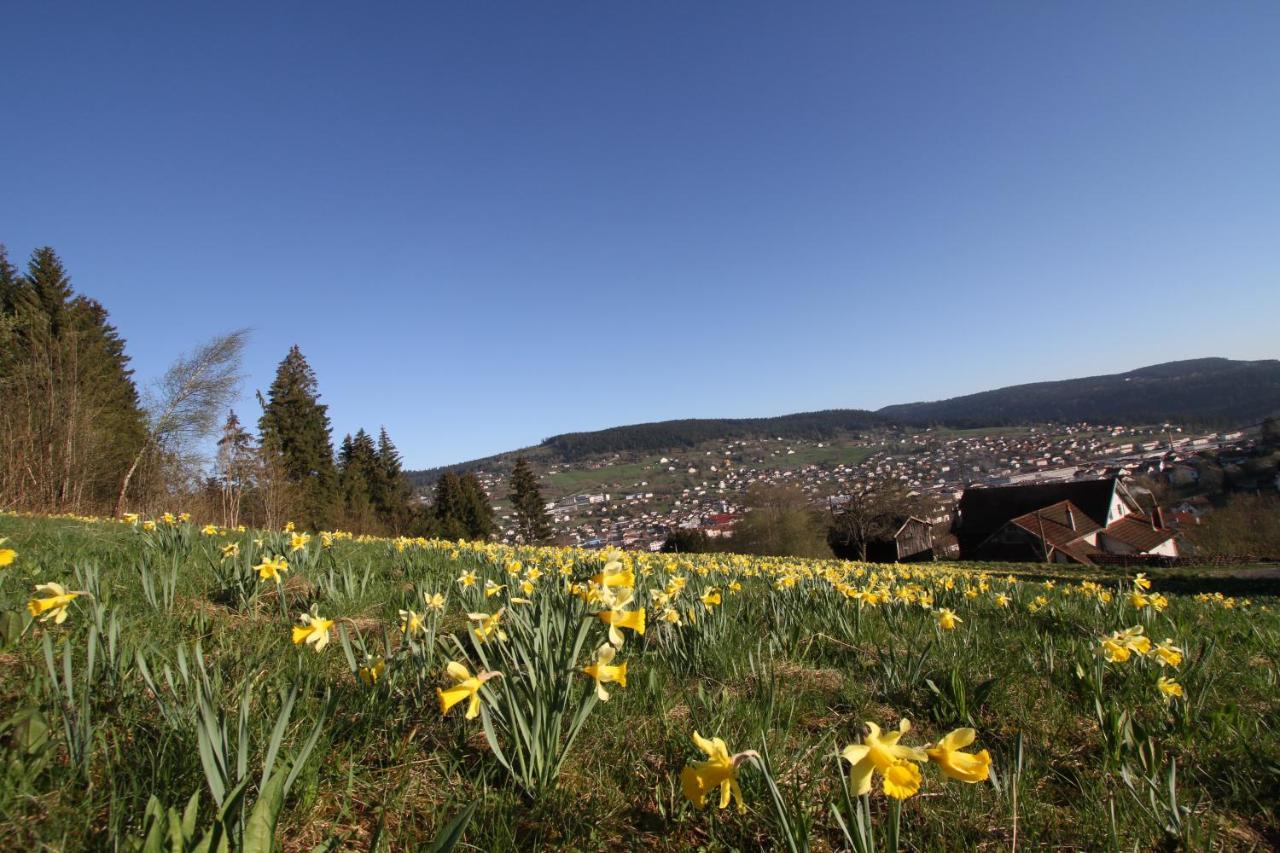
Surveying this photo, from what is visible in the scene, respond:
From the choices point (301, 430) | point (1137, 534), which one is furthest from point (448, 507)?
point (1137, 534)

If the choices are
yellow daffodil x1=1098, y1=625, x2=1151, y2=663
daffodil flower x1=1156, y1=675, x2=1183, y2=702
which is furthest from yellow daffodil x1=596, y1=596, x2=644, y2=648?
daffodil flower x1=1156, y1=675, x2=1183, y2=702

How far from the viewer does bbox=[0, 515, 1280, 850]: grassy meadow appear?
4.17ft

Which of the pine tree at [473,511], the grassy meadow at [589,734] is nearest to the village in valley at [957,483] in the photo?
the pine tree at [473,511]

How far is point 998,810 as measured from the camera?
Result: 1665 millimetres

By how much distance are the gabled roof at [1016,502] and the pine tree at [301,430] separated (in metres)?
43.4

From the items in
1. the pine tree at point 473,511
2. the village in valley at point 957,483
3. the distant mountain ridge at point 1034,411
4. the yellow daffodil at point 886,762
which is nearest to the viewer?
the yellow daffodil at point 886,762

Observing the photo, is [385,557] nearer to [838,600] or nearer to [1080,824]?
[838,600]

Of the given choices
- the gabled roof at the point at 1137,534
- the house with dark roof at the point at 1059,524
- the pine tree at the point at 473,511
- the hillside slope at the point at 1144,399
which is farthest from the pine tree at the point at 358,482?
the hillside slope at the point at 1144,399

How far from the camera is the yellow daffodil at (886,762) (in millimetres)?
1104

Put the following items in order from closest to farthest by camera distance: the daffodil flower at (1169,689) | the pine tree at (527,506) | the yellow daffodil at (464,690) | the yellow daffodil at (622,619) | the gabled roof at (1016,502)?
the yellow daffodil at (464,690) → the yellow daffodil at (622,619) → the daffodil flower at (1169,689) → the gabled roof at (1016,502) → the pine tree at (527,506)

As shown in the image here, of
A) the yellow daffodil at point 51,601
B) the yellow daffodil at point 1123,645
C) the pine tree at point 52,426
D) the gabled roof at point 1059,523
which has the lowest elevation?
the gabled roof at point 1059,523

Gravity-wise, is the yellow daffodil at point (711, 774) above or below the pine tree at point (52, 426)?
below

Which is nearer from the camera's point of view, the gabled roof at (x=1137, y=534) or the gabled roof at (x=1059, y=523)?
the gabled roof at (x=1059, y=523)

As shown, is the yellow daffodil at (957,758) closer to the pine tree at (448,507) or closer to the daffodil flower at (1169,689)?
the daffodil flower at (1169,689)
